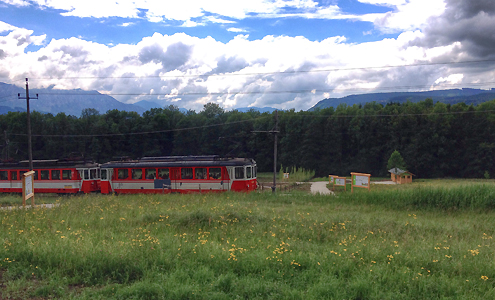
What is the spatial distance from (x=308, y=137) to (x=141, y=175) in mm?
46785

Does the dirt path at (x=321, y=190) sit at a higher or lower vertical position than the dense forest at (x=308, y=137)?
lower

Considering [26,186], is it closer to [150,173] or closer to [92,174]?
[150,173]

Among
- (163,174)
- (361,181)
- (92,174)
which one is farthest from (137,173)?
(361,181)

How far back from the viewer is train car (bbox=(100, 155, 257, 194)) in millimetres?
25125

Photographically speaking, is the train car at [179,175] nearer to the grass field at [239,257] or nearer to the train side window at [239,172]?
the train side window at [239,172]

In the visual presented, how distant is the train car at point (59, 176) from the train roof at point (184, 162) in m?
2.80

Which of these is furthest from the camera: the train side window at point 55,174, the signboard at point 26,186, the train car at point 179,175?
the train side window at point 55,174

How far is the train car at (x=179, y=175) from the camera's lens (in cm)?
2512

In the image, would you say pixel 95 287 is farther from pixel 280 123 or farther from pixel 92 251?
pixel 280 123

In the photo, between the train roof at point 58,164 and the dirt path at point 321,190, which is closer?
the dirt path at point 321,190

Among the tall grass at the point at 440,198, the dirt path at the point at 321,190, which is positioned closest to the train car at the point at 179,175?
the dirt path at the point at 321,190

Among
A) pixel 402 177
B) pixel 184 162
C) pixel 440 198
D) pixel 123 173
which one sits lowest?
pixel 402 177

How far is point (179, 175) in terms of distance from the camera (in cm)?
2616

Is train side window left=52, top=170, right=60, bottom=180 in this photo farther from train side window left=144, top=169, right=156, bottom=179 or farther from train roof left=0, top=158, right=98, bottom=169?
train side window left=144, top=169, right=156, bottom=179
